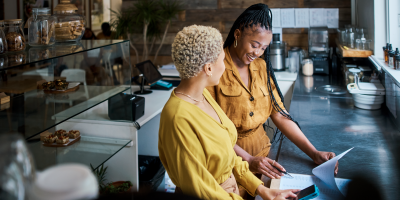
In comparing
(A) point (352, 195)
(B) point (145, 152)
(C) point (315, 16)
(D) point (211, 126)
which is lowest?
(B) point (145, 152)

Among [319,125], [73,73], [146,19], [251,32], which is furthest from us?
[146,19]

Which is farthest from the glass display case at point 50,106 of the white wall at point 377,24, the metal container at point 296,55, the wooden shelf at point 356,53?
the metal container at point 296,55

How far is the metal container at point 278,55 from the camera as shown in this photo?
3795mm

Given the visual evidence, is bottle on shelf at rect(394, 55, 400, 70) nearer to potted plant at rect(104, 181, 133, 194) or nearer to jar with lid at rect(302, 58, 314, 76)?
jar with lid at rect(302, 58, 314, 76)

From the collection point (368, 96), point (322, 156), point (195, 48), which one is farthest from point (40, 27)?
point (368, 96)

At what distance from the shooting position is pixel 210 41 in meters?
1.16

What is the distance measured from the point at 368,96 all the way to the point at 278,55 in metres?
1.55

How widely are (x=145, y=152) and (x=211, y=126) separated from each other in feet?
6.48

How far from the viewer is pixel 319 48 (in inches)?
151

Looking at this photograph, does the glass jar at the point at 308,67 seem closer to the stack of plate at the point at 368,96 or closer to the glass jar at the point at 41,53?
the stack of plate at the point at 368,96

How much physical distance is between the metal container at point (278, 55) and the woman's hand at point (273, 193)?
2673 millimetres

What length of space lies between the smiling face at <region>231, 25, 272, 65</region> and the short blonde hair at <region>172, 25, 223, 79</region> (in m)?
0.49

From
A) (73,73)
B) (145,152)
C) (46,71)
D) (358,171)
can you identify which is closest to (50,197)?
(358,171)

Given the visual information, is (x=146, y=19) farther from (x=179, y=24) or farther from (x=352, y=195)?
(x=352, y=195)
